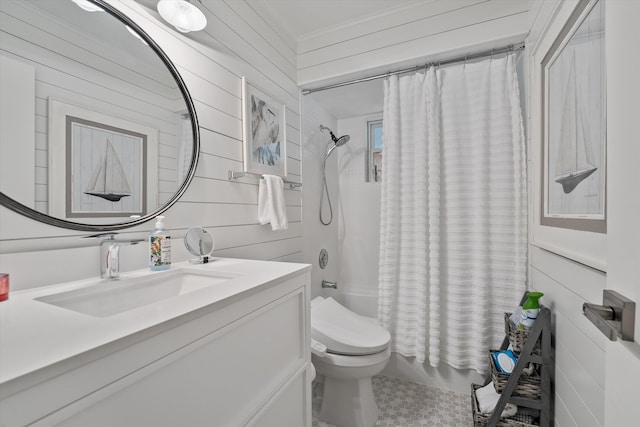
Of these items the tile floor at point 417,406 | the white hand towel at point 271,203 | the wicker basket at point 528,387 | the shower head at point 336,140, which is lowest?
the tile floor at point 417,406

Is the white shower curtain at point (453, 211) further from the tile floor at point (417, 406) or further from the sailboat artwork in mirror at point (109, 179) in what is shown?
the sailboat artwork in mirror at point (109, 179)

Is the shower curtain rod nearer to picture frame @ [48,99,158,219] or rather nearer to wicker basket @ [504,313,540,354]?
picture frame @ [48,99,158,219]

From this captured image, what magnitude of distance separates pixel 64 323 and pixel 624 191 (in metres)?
0.94

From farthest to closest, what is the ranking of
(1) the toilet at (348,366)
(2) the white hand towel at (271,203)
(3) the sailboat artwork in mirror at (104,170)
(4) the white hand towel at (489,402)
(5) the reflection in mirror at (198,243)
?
(2) the white hand towel at (271,203) → (1) the toilet at (348,366) → (4) the white hand towel at (489,402) → (5) the reflection in mirror at (198,243) → (3) the sailboat artwork in mirror at (104,170)

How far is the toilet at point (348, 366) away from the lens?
1474 mm

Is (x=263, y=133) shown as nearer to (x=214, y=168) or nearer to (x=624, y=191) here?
(x=214, y=168)

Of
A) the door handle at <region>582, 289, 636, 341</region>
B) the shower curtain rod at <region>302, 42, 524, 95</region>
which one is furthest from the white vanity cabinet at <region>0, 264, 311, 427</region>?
the shower curtain rod at <region>302, 42, 524, 95</region>

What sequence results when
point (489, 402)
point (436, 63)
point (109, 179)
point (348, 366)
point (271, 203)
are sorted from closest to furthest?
1. point (109, 179)
2. point (489, 402)
3. point (348, 366)
4. point (271, 203)
5. point (436, 63)

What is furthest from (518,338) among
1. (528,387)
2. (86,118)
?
(86,118)

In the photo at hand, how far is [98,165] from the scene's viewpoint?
917 mm

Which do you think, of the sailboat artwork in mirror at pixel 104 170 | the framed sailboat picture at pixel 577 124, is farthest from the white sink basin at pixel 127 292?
the framed sailboat picture at pixel 577 124

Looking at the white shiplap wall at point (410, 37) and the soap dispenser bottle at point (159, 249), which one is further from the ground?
the white shiplap wall at point (410, 37)

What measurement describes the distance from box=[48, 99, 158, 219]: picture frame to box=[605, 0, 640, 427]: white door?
1245 millimetres

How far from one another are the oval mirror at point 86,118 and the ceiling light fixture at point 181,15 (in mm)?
125
